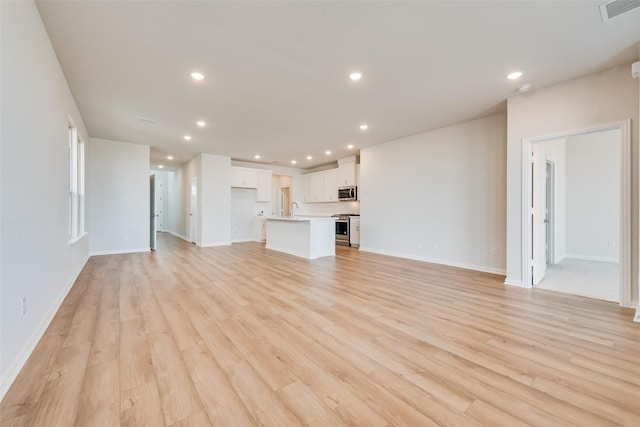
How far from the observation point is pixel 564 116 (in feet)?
10.7

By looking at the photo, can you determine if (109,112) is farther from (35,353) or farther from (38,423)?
(38,423)

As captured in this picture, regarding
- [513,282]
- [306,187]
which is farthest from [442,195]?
[306,187]

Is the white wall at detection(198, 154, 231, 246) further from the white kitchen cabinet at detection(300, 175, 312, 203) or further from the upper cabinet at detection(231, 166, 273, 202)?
the white kitchen cabinet at detection(300, 175, 312, 203)

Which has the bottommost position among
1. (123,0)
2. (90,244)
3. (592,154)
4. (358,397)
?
(358,397)

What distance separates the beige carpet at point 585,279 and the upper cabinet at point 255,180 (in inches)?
287

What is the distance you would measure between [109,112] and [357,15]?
14.4 ft

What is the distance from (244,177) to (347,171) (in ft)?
10.8

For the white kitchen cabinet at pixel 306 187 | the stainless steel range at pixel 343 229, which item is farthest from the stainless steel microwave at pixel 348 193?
the white kitchen cabinet at pixel 306 187

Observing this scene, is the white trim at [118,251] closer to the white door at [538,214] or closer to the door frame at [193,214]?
the door frame at [193,214]

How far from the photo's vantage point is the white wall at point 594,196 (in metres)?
5.32

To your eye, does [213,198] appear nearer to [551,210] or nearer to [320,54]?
[320,54]

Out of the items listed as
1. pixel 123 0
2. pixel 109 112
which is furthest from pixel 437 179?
pixel 109 112

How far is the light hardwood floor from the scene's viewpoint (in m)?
1.37

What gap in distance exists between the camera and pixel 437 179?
17.0ft
